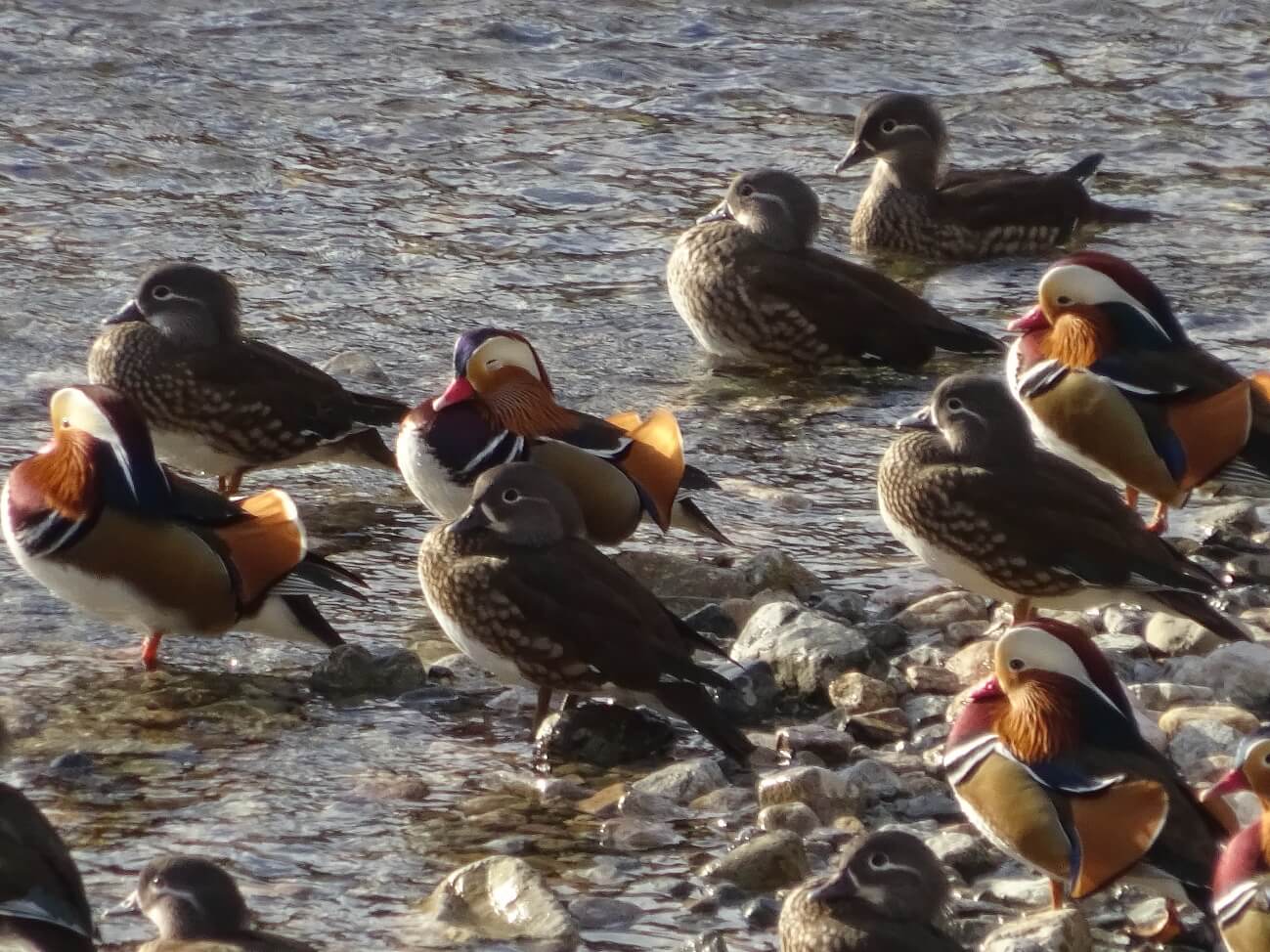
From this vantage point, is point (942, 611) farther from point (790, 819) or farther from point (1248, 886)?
point (1248, 886)

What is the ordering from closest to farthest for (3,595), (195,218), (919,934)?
(919,934), (3,595), (195,218)

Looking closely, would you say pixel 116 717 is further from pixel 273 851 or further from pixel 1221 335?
pixel 1221 335

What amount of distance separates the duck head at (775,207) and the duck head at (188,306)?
7.80ft

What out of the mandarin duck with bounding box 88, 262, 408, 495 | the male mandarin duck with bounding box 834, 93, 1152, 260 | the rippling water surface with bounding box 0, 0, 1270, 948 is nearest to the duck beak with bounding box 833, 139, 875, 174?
the male mandarin duck with bounding box 834, 93, 1152, 260

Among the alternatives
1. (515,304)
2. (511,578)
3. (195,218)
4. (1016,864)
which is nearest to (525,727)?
(511,578)

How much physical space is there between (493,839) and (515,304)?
433 cm

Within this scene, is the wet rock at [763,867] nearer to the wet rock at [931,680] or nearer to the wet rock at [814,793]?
the wet rock at [814,793]

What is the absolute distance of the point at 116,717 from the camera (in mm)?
5598

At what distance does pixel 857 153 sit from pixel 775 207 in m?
1.71

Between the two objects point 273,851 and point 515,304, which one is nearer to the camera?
point 273,851

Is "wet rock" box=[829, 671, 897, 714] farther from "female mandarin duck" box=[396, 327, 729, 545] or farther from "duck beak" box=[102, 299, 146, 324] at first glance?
"duck beak" box=[102, 299, 146, 324]

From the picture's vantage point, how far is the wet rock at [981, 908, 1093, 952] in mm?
4289


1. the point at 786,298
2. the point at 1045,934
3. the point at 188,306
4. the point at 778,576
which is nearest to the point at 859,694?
the point at 778,576

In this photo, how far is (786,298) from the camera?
8844 millimetres
